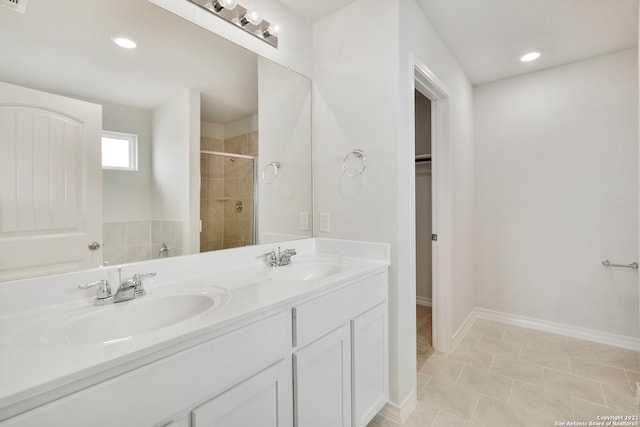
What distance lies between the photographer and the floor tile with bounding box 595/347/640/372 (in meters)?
2.10

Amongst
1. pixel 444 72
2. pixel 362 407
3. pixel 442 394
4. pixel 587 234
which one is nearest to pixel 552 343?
pixel 587 234

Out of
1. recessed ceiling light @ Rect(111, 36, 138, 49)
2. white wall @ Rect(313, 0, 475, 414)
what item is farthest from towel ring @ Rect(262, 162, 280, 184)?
recessed ceiling light @ Rect(111, 36, 138, 49)

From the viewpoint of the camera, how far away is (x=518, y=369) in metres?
2.09

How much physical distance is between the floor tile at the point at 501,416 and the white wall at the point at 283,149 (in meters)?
1.44

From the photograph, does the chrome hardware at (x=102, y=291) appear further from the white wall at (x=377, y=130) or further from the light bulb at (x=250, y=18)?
the light bulb at (x=250, y=18)

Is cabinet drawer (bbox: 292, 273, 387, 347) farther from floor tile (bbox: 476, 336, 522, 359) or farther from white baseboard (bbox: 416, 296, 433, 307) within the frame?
white baseboard (bbox: 416, 296, 433, 307)

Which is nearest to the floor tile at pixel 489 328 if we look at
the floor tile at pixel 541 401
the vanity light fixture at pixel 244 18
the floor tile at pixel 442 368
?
the floor tile at pixel 442 368

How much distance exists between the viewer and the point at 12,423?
1.72ft

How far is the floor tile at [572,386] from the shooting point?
1.79m

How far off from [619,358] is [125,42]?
12.1 feet

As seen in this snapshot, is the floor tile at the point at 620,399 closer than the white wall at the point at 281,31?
No

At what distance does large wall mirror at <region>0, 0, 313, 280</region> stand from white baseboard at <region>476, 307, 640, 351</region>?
256 cm

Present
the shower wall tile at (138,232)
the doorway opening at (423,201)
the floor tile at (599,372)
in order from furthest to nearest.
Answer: the doorway opening at (423,201) < the floor tile at (599,372) < the shower wall tile at (138,232)

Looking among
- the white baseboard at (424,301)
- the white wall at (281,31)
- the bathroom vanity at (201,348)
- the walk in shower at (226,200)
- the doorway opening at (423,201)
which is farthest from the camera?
the white baseboard at (424,301)
